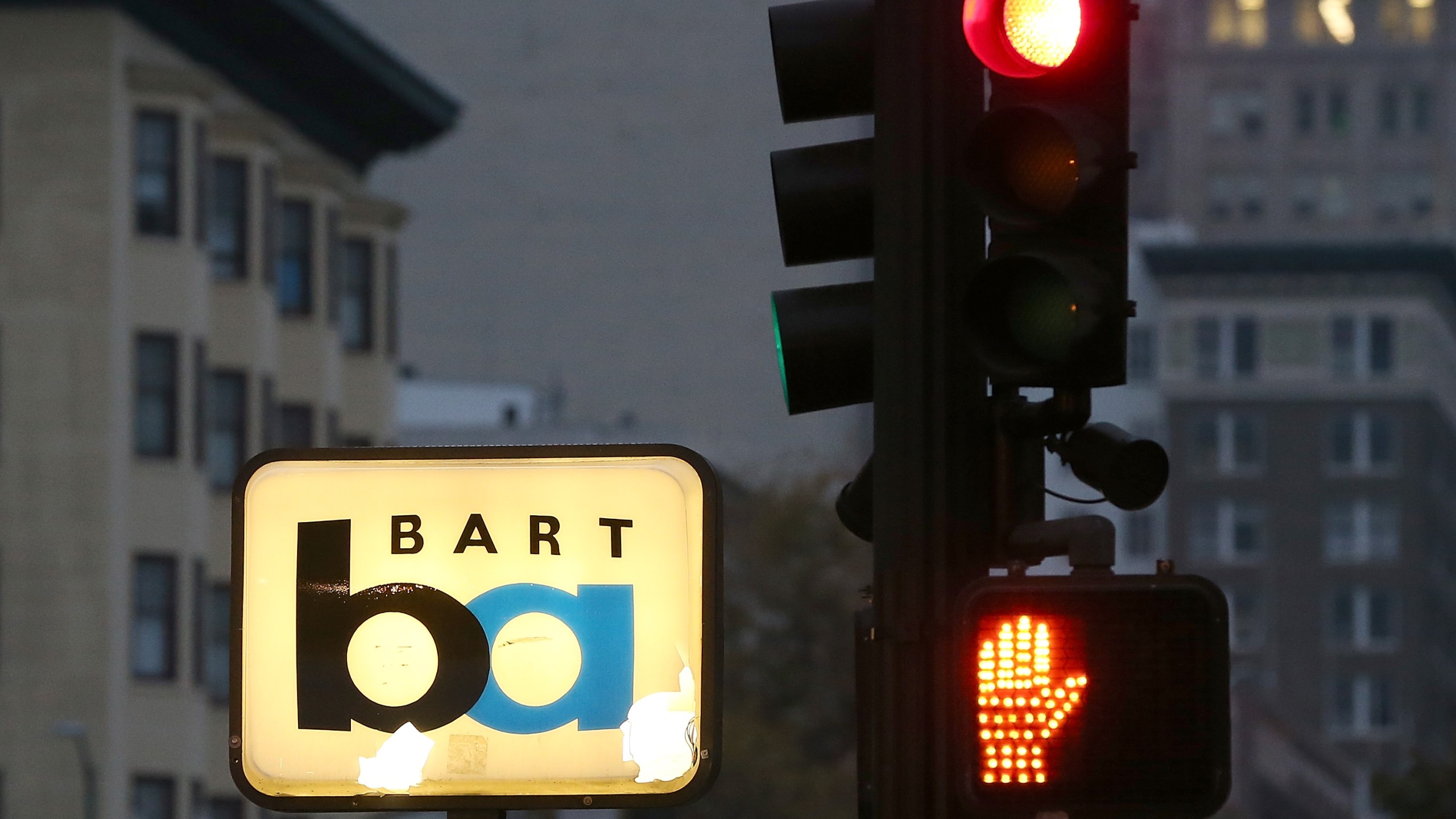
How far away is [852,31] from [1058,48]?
668 millimetres

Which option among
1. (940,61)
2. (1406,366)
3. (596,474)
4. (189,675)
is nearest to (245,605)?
(596,474)

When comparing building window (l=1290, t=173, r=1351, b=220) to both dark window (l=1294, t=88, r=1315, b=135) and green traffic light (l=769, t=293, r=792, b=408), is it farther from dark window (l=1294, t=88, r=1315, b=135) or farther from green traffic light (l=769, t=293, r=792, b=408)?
green traffic light (l=769, t=293, r=792, b=408)

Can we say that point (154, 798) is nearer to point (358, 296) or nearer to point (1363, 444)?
point (358, 296)

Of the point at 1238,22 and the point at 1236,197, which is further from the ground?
the point at 1238,22

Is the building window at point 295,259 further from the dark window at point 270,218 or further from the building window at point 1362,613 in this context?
the building window at point 1362,613

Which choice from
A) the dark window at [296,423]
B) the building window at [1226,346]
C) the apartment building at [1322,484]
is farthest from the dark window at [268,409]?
the building window at [1226,346]

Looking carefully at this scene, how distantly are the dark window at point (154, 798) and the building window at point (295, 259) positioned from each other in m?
10.3

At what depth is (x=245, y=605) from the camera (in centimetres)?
416

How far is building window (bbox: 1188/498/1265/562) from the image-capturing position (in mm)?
105750

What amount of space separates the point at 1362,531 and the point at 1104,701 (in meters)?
105

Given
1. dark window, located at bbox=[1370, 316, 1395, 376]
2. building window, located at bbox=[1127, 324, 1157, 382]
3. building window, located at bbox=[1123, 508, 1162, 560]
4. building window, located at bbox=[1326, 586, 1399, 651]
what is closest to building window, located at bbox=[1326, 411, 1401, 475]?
dark window, located at bbox=[1370, 316, 1395, 376]

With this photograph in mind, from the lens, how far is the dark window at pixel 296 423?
4691cm

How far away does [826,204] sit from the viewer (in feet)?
17.8

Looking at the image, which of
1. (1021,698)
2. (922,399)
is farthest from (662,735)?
(922,399)
